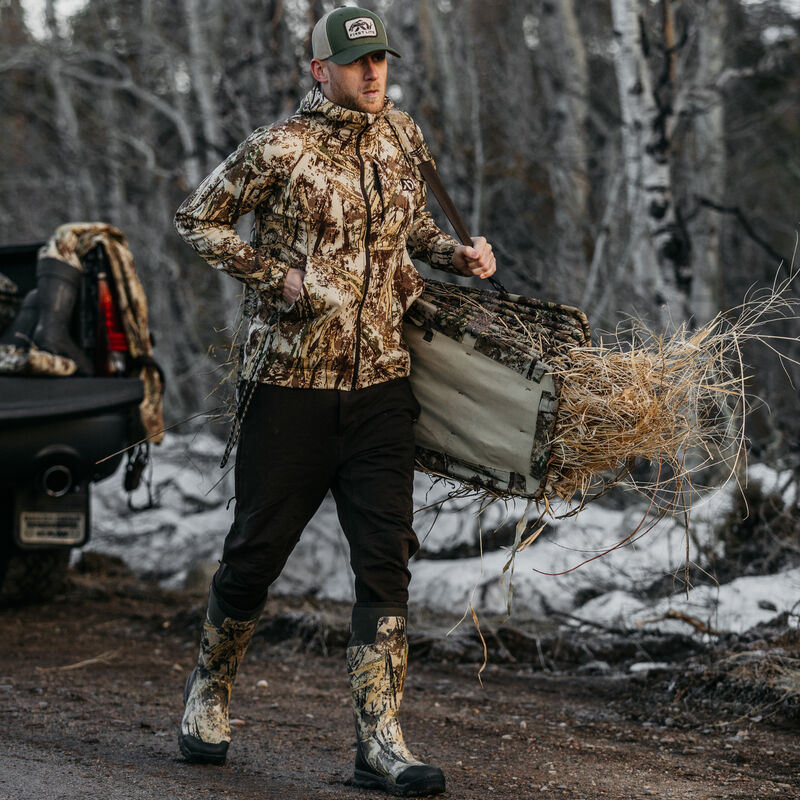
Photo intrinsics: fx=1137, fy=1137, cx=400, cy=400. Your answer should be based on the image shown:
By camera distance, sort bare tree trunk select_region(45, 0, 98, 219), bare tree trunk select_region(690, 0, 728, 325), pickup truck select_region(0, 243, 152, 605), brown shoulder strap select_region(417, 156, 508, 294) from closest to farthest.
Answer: brown shoulder strap select_region(417, 156, 508, 294), pickup truck select_region(0, 243, 152, 605), bare tree trunk select_region(690, 0, 728, 325), bare tree trunk select_region(45, 0, 98, 219)

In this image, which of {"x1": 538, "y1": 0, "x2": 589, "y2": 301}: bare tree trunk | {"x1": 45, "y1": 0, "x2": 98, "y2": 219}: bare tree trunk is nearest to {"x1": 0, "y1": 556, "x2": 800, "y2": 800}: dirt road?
{"x1": 538, "y1": 0, "x2": 589, "y2": 301}: bare tree trunk

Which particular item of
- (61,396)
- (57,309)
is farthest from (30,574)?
(57,309)

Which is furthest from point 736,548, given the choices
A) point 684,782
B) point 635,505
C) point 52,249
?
point 52,249

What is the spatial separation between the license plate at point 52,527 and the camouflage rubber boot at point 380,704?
122 inches

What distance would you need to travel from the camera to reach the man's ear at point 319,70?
369 cm

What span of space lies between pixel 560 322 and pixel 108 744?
2.27 meters

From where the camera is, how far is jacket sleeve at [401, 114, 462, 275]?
3.90 metres

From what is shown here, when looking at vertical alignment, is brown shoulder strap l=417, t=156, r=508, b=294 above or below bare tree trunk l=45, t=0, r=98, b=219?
below

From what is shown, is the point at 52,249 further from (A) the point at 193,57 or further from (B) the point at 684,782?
(A) the point at 193,57

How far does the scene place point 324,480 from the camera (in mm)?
3789

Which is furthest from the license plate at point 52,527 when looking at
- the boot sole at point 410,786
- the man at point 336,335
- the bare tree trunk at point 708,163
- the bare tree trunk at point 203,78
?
the bare tree trunk at point 203,78

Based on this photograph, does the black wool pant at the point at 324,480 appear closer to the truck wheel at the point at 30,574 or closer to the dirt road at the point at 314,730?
the dirt road at the point at 314,730

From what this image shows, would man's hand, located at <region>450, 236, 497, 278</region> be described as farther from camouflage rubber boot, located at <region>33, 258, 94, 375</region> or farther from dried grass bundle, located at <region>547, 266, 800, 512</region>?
camouflage rubber boot, located at <region>33, 258, 94, 375</region>

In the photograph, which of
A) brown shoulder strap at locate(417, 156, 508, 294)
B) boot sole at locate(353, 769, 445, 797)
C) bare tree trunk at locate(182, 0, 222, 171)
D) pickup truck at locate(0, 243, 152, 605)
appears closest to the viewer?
boot sole at locate(353, 769, 445, 797)
